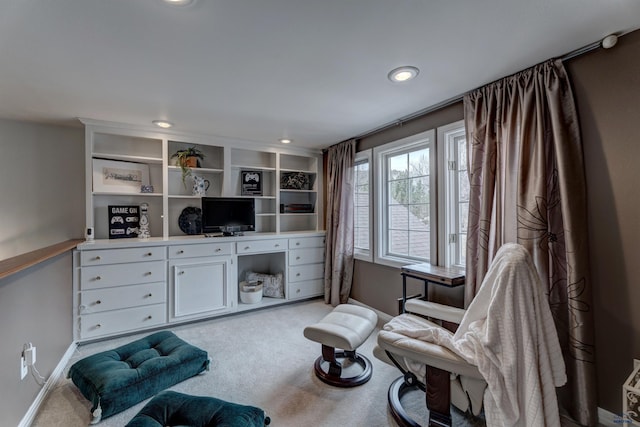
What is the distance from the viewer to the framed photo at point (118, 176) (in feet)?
10.2

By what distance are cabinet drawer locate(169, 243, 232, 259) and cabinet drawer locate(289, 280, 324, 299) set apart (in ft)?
3.37

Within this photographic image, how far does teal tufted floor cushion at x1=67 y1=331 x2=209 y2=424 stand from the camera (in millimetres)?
1782

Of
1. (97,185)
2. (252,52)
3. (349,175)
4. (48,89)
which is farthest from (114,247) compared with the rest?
(349,175)

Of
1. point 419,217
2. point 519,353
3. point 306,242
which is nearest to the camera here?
point 519,353

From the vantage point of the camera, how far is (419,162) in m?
2.95

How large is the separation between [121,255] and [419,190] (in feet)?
10.1

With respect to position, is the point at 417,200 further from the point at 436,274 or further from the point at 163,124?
the point at 163,124

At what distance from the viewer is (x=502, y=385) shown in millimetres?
1244

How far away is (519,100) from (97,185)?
398 centimetres

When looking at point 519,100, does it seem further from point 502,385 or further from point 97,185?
point 97,185

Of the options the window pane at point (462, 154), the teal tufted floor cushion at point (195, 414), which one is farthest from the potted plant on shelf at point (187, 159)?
the window pane at point (462, 154)

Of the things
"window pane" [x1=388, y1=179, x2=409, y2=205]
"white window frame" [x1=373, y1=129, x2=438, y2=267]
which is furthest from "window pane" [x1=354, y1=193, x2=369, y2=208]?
"window pane" [x1=388, y1=179, x2=409, y2=205]

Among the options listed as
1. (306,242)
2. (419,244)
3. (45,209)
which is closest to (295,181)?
(306,242)

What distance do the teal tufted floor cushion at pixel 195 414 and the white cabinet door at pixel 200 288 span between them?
1550mm
